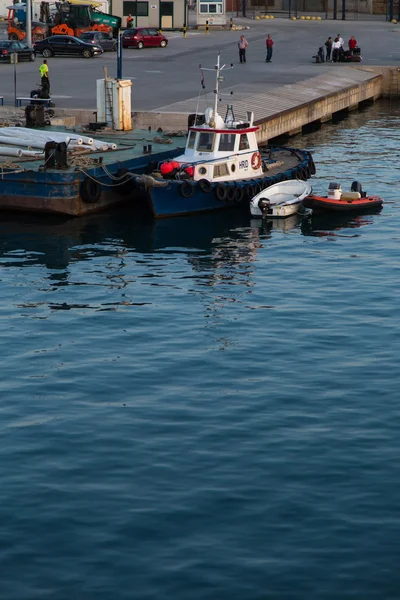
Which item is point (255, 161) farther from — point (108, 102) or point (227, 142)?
point (108, 102)

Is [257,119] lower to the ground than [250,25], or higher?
lower

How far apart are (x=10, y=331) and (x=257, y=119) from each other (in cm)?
3350

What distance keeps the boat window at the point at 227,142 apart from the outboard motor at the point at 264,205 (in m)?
2.42

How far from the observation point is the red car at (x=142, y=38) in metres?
96.7

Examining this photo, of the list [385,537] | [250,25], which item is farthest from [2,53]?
[385,537]

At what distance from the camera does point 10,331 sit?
30.0 m

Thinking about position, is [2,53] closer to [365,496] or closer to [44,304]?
[44,304]

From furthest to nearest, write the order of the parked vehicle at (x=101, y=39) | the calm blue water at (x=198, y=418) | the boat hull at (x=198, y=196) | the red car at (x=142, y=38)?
the red car at (x=142, y=38) < the parked vehicle at (x=101, y=39) < the boat hull at (x=198, y=196) < the calm blue water at (x=198, y=418)

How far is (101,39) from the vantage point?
93438 millimetres

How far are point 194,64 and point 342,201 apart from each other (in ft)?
136

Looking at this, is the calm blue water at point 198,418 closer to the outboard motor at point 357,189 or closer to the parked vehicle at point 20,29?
the outboard motor at point 357,189

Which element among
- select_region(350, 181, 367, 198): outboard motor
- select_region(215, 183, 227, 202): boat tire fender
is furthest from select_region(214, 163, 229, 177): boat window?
select_region(350, 181, 367, 198): outboard motor

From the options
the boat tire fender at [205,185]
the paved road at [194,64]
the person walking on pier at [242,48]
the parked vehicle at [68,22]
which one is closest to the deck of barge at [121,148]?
the boat tire fender at [205,185]

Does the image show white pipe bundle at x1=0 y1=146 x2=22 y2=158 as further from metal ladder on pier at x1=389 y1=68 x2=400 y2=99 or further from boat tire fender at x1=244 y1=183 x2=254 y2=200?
metal ladder on pier at x1=389 y1=68 x2=400 y2=99
